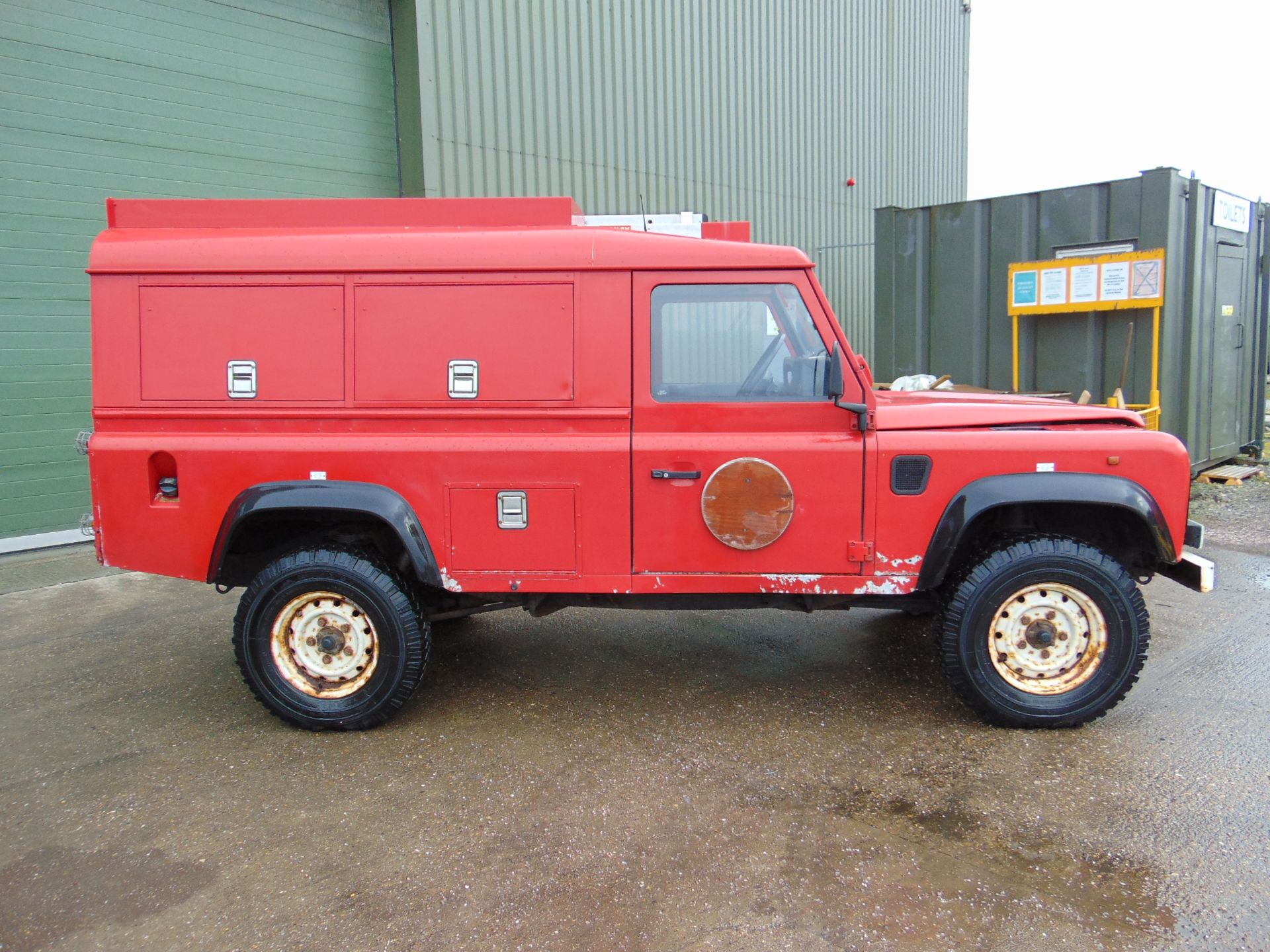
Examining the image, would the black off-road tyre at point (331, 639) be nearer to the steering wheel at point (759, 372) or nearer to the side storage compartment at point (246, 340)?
the side storage compartment at point (246, 340)

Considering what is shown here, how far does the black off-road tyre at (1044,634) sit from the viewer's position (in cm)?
387

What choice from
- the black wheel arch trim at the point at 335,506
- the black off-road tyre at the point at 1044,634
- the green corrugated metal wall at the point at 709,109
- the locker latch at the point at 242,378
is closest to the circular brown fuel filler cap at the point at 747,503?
the black off-road tyre at the point at 1044,634

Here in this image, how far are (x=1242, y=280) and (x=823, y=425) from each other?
7938mm

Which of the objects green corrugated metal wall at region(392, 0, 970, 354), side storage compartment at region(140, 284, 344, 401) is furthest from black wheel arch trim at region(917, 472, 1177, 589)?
green corrugated metal wall at region(392, 0, 970, 354)

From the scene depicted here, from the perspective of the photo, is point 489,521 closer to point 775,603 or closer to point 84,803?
point 775,603

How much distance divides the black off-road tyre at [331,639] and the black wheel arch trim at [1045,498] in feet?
7.69

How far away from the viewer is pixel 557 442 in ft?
12.9

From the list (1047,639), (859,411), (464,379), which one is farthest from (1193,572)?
(464,379)

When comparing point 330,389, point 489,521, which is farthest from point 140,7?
point 489,521

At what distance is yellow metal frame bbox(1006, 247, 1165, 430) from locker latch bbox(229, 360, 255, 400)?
22.6ft

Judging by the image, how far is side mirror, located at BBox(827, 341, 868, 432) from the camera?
3.81 metres

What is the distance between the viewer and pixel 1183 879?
2.92 metres

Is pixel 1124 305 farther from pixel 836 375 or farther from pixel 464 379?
pixel 464 379

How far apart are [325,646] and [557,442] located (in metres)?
1.39
